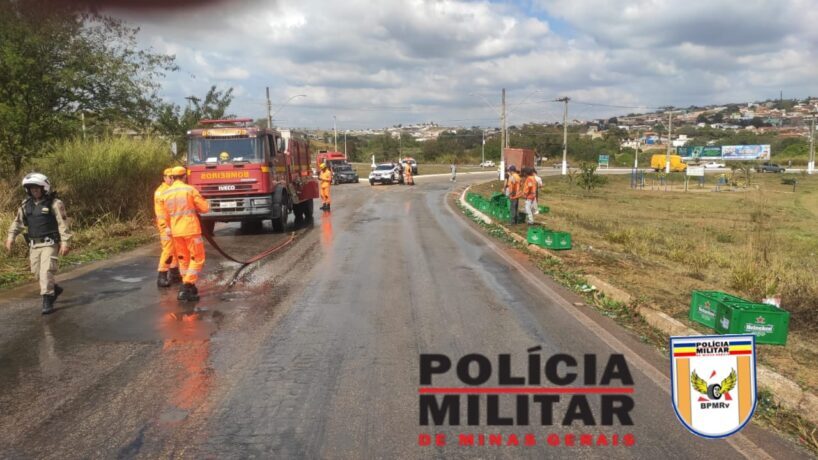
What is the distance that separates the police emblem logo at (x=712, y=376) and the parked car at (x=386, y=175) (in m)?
40.3

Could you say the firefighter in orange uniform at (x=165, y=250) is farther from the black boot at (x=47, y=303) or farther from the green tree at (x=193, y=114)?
the green tree at (x=193, y=114)

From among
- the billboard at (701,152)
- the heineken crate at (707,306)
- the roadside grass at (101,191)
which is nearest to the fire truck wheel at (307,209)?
the roadside grass at (101,191)

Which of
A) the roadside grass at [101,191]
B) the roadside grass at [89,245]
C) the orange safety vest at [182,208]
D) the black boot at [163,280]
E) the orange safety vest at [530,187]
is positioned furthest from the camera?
the orange safety vest at [530,187]

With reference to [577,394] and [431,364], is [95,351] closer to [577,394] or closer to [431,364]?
[431,364]

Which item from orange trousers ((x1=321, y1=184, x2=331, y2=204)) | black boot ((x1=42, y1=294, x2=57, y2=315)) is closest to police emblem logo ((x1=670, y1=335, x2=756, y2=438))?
black boot ((x1=42, y1=294, x2=57, y2=315))

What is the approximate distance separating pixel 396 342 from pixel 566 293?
3.59 meters

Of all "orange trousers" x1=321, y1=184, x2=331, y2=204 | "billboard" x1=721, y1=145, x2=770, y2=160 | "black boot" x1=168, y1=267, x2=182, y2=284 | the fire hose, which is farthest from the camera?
"billboard" x1=721, y1=145, x2=770, y2=160

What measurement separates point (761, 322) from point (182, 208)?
686 cm

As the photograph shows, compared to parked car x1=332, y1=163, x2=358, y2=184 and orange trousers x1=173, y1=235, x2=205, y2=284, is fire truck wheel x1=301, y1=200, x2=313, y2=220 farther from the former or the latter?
parked car x1=332, y1=163, x2=358, y2=184

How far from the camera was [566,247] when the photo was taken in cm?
1273

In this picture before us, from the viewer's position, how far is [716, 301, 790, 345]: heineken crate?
19.9ft

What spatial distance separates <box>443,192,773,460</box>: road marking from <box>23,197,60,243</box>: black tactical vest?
6.50 m

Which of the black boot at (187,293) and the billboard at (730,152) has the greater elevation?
the black boot at (187,293)

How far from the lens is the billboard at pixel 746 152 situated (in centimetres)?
10025
